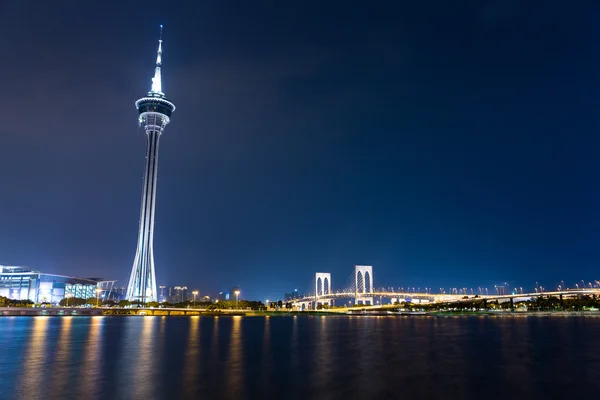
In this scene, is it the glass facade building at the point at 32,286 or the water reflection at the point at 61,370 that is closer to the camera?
the water reflection at the point at 61,370

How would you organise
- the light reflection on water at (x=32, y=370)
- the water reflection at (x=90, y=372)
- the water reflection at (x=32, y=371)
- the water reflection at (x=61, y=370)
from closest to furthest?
1. the water reflection at (x=32, y=371)
2. the light reflection on water at (x=32, y=370)
3. the water reflection at (x=90, y=372)
4. the water reflection at (x=61, y=370)

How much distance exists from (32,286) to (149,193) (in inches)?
2318

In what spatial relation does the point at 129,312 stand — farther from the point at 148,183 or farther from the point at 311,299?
the point at 311,299

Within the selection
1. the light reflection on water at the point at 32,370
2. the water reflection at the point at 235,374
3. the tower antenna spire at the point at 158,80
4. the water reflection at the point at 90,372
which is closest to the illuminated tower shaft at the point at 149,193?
the tower antenna spire at the point at 158,80

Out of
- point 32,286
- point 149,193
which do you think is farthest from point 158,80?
point 32,286

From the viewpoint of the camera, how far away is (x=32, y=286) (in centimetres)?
14862

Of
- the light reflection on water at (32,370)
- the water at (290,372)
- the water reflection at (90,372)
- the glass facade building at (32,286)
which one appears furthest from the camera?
the glass facade building at (32,286)

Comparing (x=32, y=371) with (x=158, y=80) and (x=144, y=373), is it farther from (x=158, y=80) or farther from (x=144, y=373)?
(x=158, y=80)

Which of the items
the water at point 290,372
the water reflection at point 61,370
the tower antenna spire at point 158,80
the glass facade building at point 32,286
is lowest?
the water at point 290,372

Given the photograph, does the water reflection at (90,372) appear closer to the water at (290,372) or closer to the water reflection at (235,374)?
the water at (290,372)

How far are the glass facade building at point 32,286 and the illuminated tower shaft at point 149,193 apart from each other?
A: 145 feet

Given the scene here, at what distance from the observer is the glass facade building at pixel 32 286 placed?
148500 millimetres

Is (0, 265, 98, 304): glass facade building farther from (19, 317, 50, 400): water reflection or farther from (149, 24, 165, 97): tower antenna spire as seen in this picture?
(19, 317, 50, 400): water reflection

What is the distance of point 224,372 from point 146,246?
357 ft
